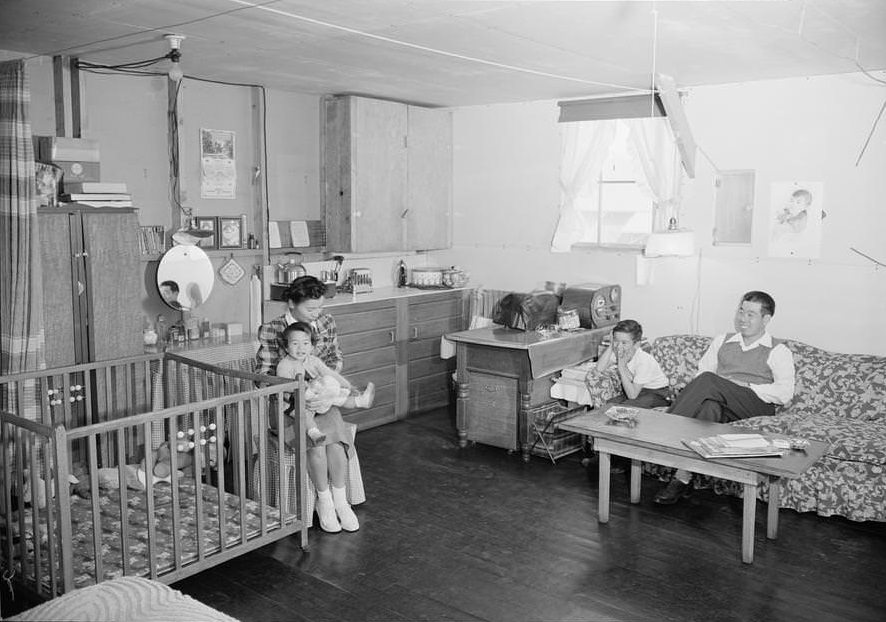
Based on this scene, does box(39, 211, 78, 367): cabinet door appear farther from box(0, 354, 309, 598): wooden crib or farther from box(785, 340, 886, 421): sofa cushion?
box(785, 340, 886, 421): sofa cushion

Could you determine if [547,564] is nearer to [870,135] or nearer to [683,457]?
[683,457]

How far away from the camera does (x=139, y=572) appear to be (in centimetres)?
340

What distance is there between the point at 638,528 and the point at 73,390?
121 inches

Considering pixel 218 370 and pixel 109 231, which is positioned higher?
pixel 109 231

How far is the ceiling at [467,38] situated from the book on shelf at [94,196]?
2.58ft

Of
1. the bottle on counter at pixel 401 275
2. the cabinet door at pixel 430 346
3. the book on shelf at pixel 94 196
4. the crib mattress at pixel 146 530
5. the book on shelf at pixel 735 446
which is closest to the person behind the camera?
the crib mattress at pixel 146 530

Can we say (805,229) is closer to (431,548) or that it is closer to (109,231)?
(431,548)

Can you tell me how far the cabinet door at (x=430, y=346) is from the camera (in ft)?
21.9

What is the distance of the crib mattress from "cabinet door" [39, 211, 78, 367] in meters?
0.90

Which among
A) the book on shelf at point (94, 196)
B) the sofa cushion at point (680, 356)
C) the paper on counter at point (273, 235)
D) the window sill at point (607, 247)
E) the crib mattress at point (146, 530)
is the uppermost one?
the book on shelf at point (94, 196)

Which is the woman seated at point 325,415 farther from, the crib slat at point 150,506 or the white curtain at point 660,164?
the white curtain at point 660,164

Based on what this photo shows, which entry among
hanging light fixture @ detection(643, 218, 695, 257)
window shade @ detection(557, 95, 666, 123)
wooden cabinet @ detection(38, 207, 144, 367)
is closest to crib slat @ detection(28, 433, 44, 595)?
wooden cabinet @ detection(38, 207, 144, 367)

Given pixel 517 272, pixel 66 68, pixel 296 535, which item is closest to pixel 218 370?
pixel 296 535

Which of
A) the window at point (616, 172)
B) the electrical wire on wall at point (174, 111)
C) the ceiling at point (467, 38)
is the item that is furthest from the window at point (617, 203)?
the electrical wire on wall at point (174, 111)
